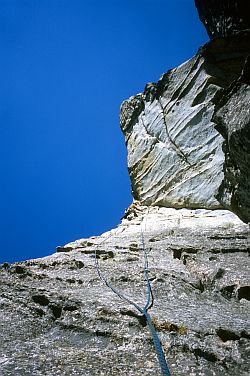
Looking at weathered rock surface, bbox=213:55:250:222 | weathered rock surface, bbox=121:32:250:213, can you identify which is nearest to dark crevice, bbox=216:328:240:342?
weathered rock surface, bbox=213:55:250:222

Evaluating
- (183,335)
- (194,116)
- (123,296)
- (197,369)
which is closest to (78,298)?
(123,296)

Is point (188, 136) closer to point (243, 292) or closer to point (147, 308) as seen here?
point (243, 292)

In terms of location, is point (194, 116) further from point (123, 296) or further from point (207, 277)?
point (123, 296)

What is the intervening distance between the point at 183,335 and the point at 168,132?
833 inches

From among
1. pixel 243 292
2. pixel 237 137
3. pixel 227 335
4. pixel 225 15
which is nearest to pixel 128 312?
pixel 227 335

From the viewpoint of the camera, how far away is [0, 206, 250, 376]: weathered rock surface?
5.37m

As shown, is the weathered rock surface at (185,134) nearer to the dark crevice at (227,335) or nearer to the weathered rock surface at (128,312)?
the weathered rock surface at (128,312)

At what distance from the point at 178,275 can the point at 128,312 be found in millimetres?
3057

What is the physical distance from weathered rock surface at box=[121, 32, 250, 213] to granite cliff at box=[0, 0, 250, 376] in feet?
0.33

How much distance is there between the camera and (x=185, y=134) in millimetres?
24219

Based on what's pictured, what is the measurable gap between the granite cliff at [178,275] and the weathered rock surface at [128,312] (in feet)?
0.09

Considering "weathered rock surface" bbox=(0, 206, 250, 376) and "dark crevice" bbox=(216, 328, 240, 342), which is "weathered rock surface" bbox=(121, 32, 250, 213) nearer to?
"weathered rock surface" bbox=(0, 206, 250, 376)

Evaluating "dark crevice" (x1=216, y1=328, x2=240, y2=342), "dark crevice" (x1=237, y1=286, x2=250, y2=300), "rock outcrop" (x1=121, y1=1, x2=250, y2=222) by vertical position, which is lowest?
"dark crevice" (x1=216, y1=328, x2=240, y2=342)

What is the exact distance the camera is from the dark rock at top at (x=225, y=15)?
18609 mm
